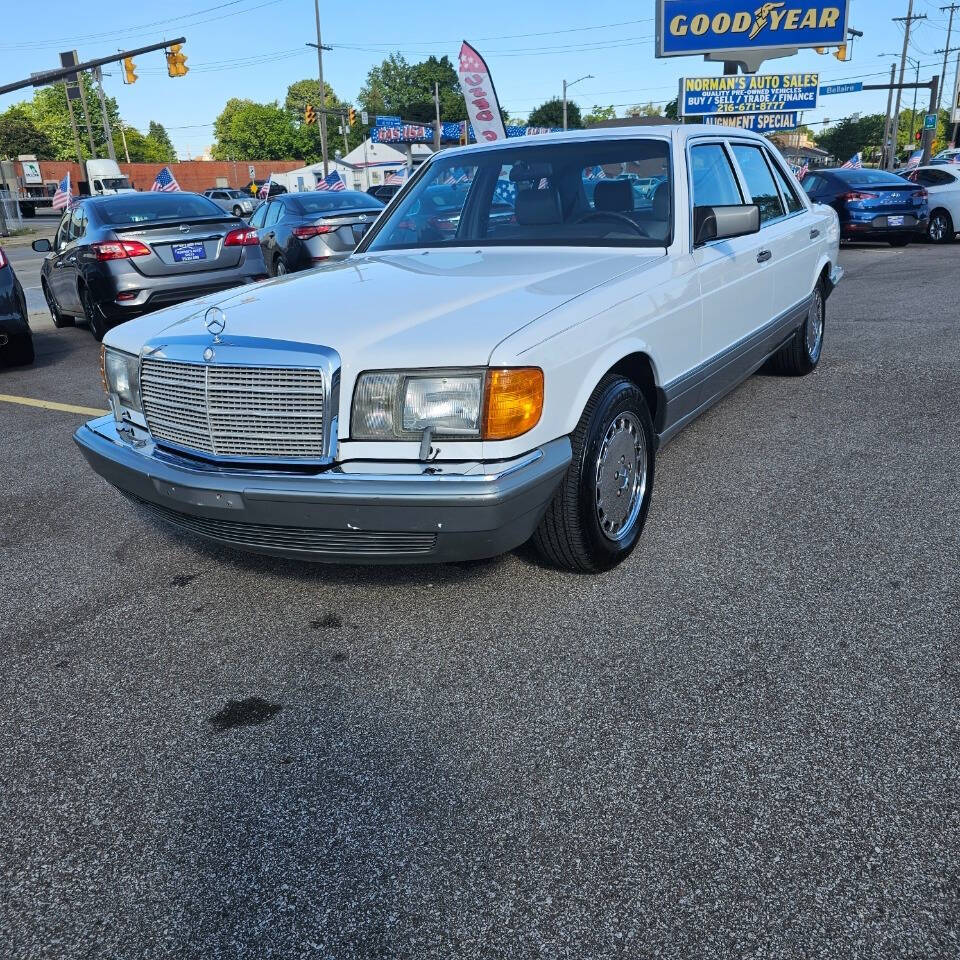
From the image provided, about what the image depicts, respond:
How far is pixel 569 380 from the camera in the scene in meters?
2.87

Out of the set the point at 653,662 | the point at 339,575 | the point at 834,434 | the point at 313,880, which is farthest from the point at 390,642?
the point at 834,434

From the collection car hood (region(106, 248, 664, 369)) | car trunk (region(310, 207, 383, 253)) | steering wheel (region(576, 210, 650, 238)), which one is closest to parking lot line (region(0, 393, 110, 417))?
car hood (region(106, 248, 664, 369))

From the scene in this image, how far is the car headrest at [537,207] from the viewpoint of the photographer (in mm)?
4078

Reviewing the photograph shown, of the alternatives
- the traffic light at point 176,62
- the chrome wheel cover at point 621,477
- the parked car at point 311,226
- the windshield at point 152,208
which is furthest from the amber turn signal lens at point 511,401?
the traffic light at point 176,62

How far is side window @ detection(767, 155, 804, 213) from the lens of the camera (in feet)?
17.9

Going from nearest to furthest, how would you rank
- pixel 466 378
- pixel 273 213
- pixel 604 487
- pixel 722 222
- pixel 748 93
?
pixel 466 378 → pixel 604 487 → pixel 722 222 → pixel 273 213 → pixel 748 93

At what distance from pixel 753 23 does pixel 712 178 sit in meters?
23.8

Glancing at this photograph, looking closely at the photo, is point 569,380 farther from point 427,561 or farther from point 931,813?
point 931,813

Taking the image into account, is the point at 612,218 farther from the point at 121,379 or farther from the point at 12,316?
the point at 12,316

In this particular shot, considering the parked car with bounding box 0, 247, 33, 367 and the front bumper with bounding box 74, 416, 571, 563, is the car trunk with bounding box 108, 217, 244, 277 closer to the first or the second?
the parked car with bounding box 0, 247, 33, 367

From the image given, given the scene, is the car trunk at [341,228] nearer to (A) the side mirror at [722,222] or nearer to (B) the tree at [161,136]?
(A) the side mirror at [722,222]

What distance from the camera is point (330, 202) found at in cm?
1222

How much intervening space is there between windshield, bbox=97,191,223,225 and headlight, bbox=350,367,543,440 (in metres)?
7.02

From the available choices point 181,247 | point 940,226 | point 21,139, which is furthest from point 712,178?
point 21,139
